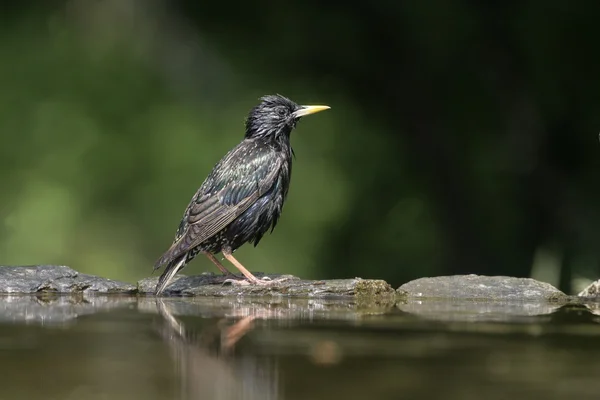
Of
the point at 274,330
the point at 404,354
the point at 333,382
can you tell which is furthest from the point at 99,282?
the point at 333,382

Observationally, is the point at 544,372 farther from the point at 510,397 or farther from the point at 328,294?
the point at 328,294

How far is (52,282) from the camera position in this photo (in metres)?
4.70

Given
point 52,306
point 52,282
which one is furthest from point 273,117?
point 52,306

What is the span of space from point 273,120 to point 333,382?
3.20m

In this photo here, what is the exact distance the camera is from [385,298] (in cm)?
454

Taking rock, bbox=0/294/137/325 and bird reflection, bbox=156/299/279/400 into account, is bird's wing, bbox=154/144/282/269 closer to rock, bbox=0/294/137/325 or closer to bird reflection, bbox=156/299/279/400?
rock, bbox=0/294/137/325

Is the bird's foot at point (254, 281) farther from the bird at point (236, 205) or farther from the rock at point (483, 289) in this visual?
the rock at point (483, 289)

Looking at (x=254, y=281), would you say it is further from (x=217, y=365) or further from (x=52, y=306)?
(x=217, y=365)

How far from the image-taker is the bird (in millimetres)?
4801

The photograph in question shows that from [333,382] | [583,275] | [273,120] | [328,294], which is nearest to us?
[333,382]

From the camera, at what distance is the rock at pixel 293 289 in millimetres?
4504

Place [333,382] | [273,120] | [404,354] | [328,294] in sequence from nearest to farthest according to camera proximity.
A: [333,382], [404,354], [328,294], [273,120]

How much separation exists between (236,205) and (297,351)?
2192 mm

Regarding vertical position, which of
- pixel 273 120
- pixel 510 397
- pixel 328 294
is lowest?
pixel 510 397
